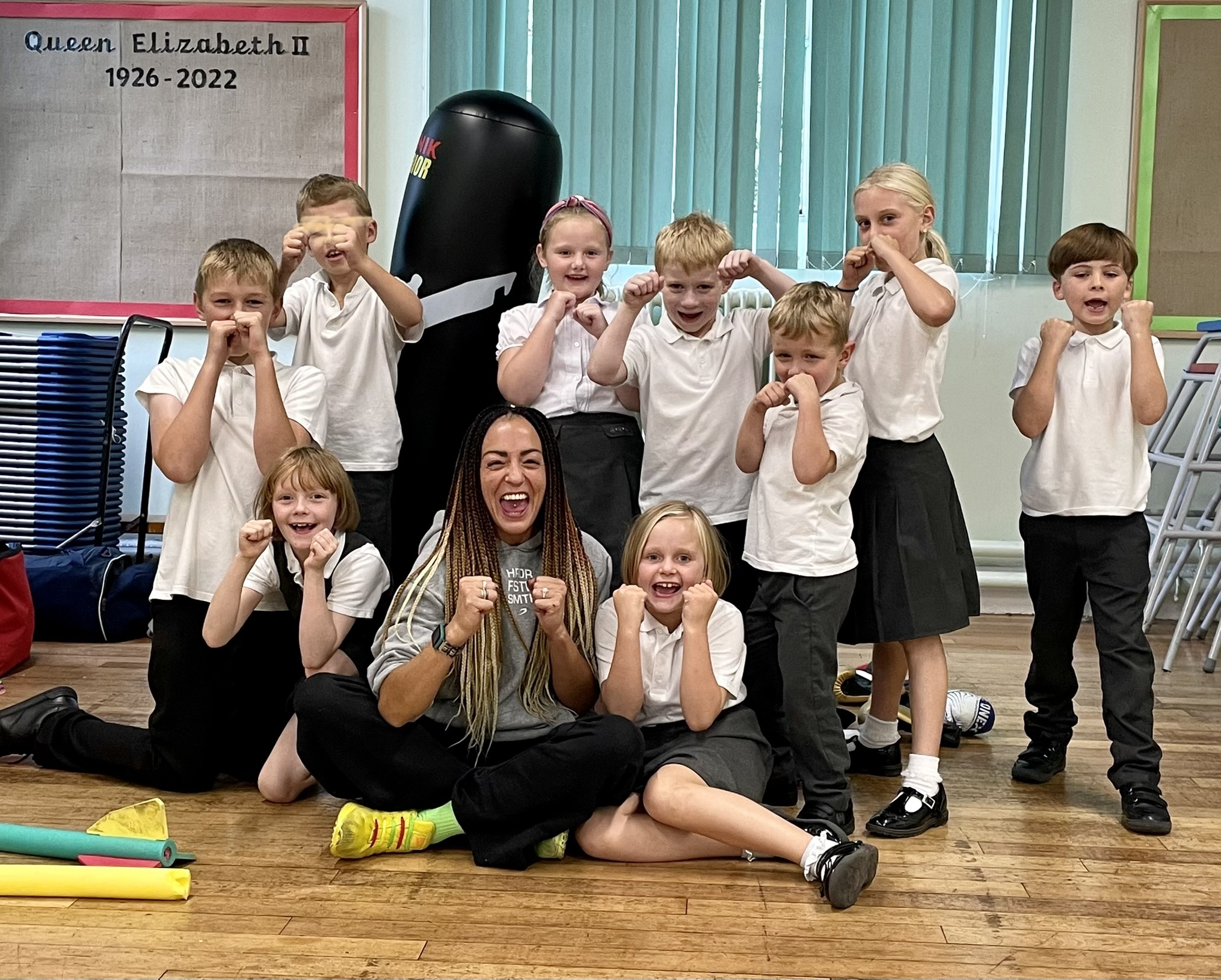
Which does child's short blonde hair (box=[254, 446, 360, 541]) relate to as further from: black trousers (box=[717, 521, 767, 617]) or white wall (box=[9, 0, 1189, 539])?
white wall (box=[9, 0, 1189, 539])

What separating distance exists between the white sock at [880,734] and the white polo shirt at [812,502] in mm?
453

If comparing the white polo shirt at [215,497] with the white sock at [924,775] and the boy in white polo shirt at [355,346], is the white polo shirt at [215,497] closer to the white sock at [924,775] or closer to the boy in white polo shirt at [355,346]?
the boy in white polo shirt at [355,346]

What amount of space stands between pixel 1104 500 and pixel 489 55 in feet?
7.91

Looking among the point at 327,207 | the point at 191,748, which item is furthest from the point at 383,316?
the point at 191,748

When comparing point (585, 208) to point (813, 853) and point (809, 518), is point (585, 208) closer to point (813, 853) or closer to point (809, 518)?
point (809, 518)

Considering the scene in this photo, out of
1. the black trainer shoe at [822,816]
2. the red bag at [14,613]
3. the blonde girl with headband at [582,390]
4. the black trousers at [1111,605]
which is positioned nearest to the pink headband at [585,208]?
the blonde girl with headband at [582,390]

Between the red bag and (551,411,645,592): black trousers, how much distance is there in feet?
5.01

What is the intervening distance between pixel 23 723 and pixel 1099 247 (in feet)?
6.74

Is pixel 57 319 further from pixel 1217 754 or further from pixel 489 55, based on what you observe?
pixel 1217 754

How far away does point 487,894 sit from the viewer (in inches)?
66.0

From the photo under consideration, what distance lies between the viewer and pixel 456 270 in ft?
7.95

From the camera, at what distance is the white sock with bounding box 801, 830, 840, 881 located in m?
1.70

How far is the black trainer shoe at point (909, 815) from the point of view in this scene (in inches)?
76.0

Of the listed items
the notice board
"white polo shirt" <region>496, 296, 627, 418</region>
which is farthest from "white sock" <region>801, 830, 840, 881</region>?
the notice board
